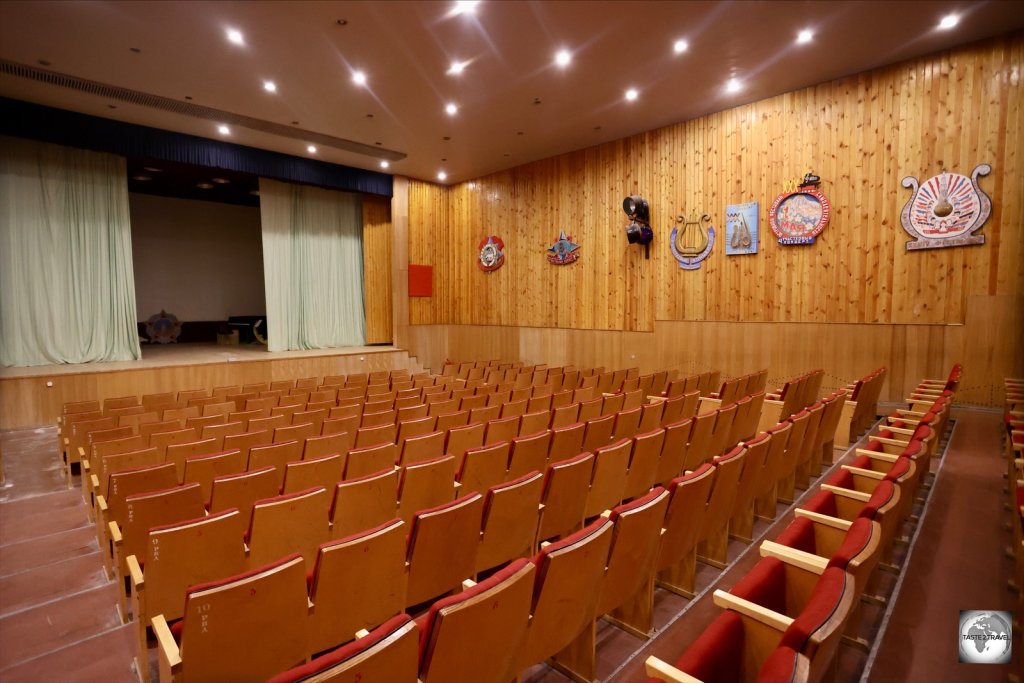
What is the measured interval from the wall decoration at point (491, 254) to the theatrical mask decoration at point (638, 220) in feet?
11.6

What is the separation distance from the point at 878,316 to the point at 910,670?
6.41 m

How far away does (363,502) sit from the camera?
2.60m

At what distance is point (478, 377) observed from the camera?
8.80m

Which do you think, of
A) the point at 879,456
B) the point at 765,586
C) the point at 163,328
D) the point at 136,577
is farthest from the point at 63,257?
the point at 879,456

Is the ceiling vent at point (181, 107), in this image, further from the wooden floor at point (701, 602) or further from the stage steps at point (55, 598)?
the wooden floor at point (701, 602)

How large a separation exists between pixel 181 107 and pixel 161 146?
136 cm

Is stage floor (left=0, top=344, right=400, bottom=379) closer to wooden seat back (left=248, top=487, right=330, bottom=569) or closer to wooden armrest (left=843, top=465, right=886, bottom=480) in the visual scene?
wooden seat back (left=248, top=487, right=330, bottom=569)

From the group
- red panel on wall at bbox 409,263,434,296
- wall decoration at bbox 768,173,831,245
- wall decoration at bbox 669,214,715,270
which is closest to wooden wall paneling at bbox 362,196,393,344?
red panel on wall at bbox 409,263,434,296

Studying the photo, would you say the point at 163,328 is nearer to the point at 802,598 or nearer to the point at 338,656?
the point at 338,656

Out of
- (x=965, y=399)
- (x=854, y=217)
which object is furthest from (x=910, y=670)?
(x=854, y=217)

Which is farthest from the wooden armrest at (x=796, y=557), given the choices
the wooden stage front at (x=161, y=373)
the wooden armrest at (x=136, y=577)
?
the wooden stage front at (x=161, y=373)

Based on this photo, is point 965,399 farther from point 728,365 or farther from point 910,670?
point 910,670

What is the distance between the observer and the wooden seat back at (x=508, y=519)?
2.33m

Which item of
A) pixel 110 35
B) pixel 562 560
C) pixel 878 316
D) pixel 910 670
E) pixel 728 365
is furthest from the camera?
pixel 728 365
